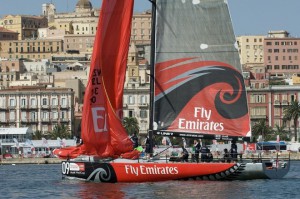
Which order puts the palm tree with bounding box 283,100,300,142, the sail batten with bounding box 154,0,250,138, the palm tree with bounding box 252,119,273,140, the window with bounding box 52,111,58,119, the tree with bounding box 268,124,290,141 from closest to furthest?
the sail batten with bounding box 154,0,250,138 → the palm tree with bounding box 283,100,300,142 → the tree with bounding box 268,124,290,141 → the palm tree with bounding box 252,119,273,140 → the window with bounding box 52,111,58,119

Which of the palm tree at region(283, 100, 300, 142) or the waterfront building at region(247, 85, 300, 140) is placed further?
the waterfront building at region(247, 85, 300, 140)

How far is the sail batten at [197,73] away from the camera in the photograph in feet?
181

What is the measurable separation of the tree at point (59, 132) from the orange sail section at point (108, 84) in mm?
93485

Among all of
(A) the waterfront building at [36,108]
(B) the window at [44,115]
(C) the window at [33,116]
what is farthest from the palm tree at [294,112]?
(C) the window at [33,116]

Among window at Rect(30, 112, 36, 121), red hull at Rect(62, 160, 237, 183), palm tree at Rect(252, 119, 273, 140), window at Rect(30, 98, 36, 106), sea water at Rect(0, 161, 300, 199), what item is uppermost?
window at Rect(30, 98, 36, 106)

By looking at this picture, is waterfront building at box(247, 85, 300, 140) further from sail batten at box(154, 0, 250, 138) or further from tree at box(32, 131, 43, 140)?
sail batten at box(154, 0, 250, 138)

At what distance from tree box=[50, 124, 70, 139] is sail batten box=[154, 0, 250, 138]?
94.0 m

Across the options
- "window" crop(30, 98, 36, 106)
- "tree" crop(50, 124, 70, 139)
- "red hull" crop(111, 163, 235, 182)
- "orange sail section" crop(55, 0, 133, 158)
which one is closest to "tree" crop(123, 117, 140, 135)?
"tree" crop(50, 124, 70, 139)

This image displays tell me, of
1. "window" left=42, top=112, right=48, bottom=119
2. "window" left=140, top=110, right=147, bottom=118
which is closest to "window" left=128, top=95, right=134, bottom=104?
"window" left=140, top=110, right=147, bottom=118

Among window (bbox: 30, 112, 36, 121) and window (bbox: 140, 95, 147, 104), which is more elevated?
window (bbox: 140, 95, 147, 104)

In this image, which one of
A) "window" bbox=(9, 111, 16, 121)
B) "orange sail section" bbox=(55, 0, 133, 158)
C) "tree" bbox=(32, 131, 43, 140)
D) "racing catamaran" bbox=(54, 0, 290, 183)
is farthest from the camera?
"window" bbox=(9, 111, 16, 121)

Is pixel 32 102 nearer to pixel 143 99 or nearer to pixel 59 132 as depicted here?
pixel 59 132

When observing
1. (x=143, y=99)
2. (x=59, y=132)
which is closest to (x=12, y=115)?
(x=59, y=132)

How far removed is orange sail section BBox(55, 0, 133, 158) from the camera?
183ft
